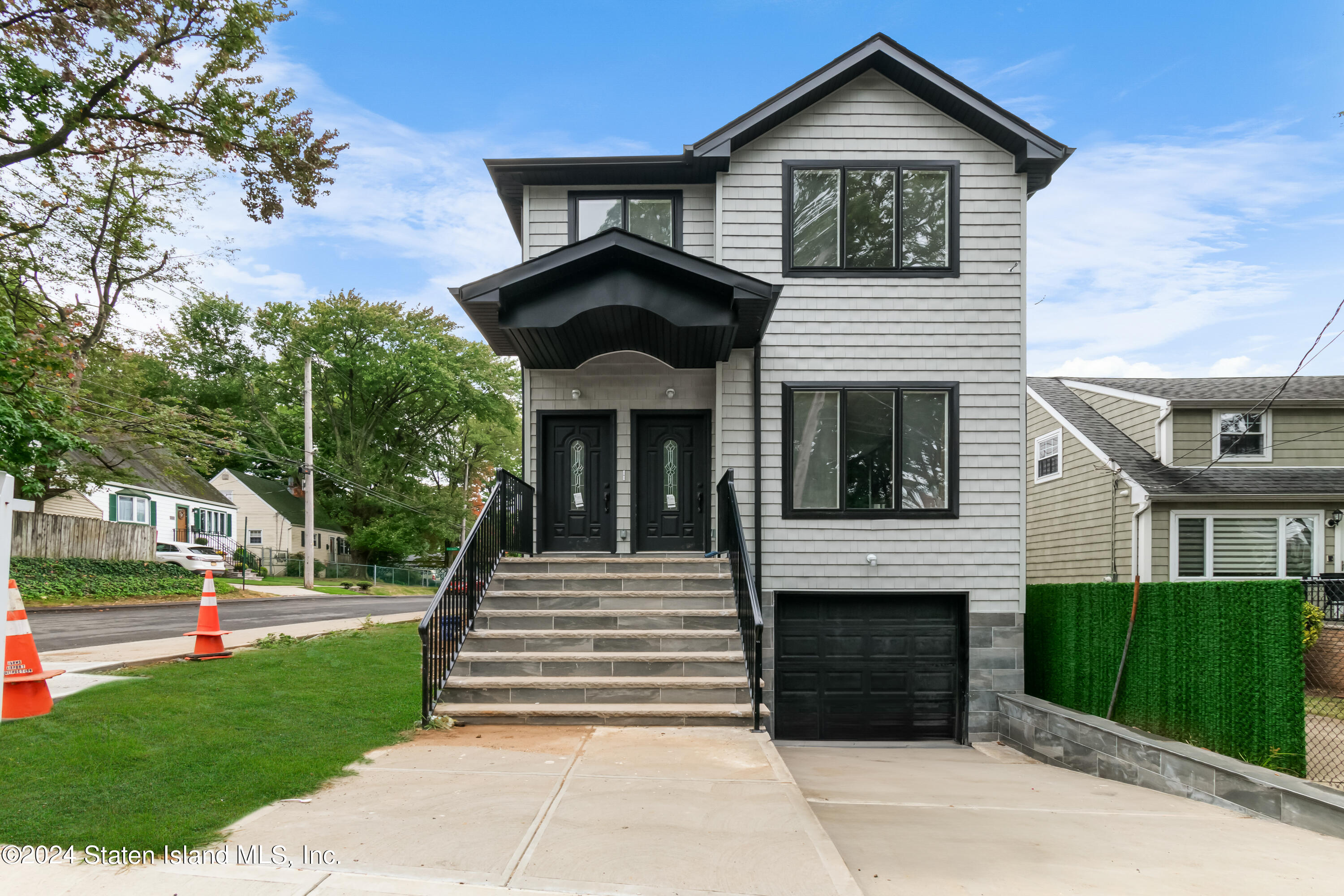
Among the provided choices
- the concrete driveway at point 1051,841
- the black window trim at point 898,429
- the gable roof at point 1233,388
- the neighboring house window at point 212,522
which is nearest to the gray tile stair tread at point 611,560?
the black window trim at point 898,429

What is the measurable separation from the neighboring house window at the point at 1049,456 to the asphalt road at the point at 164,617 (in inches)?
565

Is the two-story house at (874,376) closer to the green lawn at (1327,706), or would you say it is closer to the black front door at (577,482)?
the black front door at (577,482)

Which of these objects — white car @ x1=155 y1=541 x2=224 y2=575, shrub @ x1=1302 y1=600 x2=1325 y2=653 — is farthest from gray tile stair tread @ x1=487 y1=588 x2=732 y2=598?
white car @ x1=155 y1=541 x2=224 y2=575

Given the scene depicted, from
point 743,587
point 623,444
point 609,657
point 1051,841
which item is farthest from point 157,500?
point 1051,841

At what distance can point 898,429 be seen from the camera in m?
9.42

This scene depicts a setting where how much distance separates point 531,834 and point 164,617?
14.4 m

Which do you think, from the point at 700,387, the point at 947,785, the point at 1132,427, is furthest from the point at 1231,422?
the point at 947,785

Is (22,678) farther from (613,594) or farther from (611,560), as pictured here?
(611,560)

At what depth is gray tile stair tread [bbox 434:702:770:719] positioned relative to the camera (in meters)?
6.33

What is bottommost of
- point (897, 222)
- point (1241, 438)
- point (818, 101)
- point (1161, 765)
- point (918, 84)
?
point (1161, 765)

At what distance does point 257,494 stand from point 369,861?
4129cm

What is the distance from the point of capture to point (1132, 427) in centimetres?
1586

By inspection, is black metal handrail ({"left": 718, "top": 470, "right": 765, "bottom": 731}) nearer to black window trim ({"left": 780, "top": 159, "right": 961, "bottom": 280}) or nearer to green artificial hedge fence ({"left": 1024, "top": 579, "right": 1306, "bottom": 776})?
black window trim ({"left": 780, "top": 159, "right": 961, "bottom": 280})

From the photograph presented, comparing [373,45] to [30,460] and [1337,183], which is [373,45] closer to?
[30,460]
